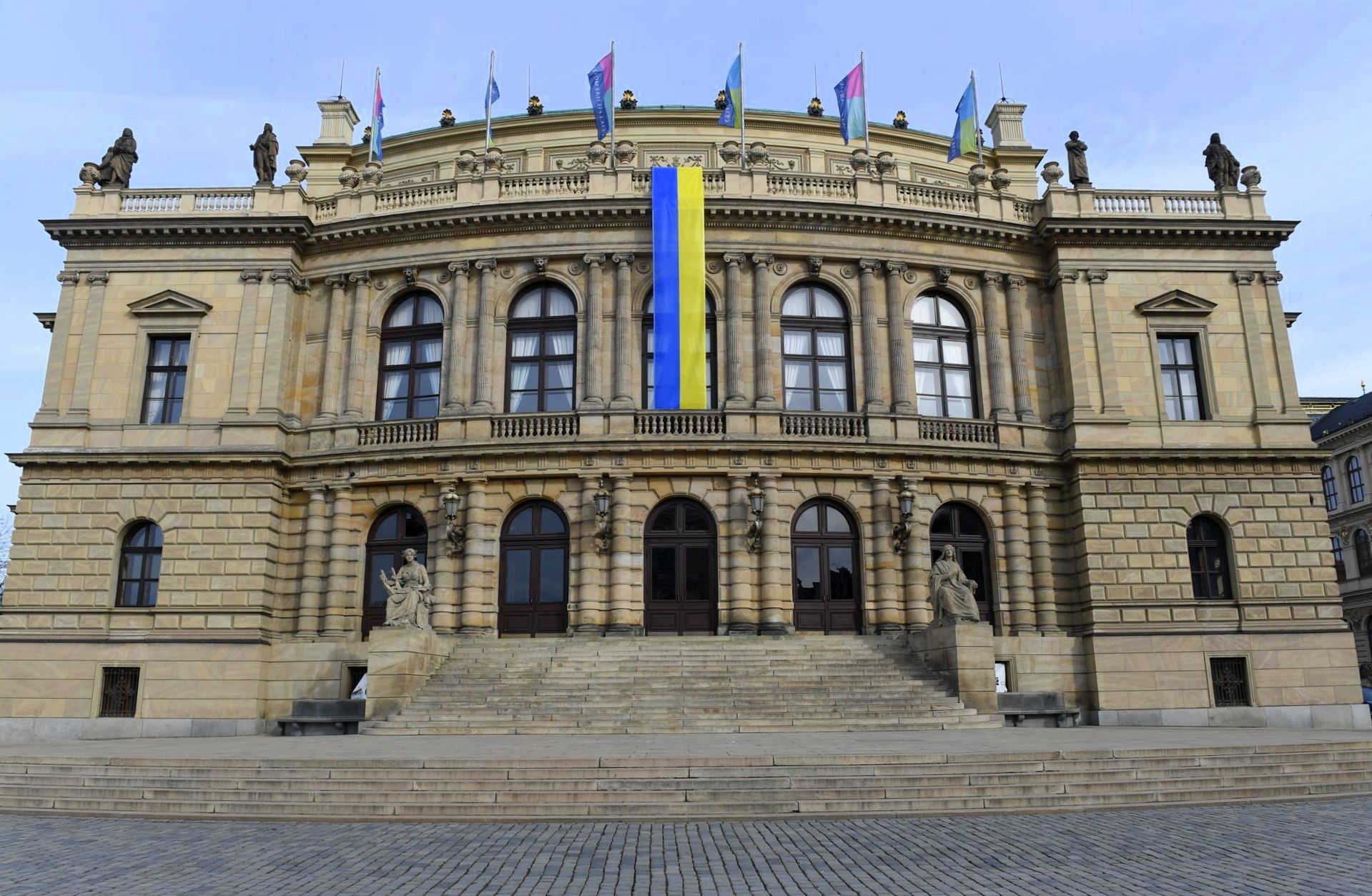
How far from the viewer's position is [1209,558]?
1232 inches

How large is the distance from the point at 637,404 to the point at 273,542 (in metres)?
12.1

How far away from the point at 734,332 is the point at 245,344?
15788 mm

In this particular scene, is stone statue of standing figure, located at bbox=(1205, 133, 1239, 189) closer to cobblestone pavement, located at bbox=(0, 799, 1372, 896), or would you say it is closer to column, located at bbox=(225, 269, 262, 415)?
cobblestone pavement, located at bbox=(0, 799, 1372, 896)

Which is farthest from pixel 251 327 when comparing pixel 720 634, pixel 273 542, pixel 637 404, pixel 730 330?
pixel 720 634

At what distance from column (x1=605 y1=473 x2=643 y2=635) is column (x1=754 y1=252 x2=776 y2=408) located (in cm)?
502

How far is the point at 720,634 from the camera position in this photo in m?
29.2

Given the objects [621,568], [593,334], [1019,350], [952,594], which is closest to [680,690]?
[621,568]

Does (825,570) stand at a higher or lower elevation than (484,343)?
lower

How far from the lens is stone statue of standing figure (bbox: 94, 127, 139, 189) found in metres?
33.8

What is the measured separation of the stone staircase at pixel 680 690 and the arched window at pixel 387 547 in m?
4.34

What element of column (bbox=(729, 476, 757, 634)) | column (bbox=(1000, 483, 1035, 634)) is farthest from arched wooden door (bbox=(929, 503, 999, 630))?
column (bbox=(729, 476, 757, 634))

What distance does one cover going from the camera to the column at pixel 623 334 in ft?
102

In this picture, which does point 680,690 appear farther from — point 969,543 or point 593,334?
point 593,334

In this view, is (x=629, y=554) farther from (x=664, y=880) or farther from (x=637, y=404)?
(x=664, y=880)
